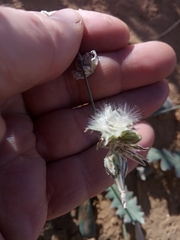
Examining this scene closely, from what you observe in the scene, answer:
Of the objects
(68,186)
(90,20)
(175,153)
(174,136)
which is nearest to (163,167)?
(175,153)

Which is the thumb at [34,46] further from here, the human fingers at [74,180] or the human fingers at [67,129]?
the human fingers at [74,180]

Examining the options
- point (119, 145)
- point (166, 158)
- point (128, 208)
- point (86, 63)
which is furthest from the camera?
point (166, 158)

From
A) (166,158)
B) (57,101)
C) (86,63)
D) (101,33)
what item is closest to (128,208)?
(166,158)

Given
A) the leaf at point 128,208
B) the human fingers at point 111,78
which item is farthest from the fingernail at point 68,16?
the leaf at point 128,208

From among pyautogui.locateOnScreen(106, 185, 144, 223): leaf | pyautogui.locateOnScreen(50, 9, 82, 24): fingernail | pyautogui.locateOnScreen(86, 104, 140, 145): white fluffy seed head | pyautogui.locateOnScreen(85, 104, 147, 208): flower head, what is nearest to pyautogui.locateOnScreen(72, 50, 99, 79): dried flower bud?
pyautogui.locateOnScreen(50, 9, 82, 24): fingernail

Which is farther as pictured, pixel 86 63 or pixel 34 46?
pixel 86 63

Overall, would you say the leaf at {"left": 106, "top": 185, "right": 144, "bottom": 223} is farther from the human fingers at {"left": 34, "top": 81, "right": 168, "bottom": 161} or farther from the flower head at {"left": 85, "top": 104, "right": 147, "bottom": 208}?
the flower head at {"left": 85, "top": 104, "right": 147, "bottom": 208}

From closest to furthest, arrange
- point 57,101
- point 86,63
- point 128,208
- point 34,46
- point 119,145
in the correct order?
point 119,145, point 34,46, point 86,63, point 57,101, point 128,208

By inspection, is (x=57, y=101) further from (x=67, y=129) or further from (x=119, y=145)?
(x=119, y=145)

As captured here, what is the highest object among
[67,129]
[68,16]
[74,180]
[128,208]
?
[68,16]
